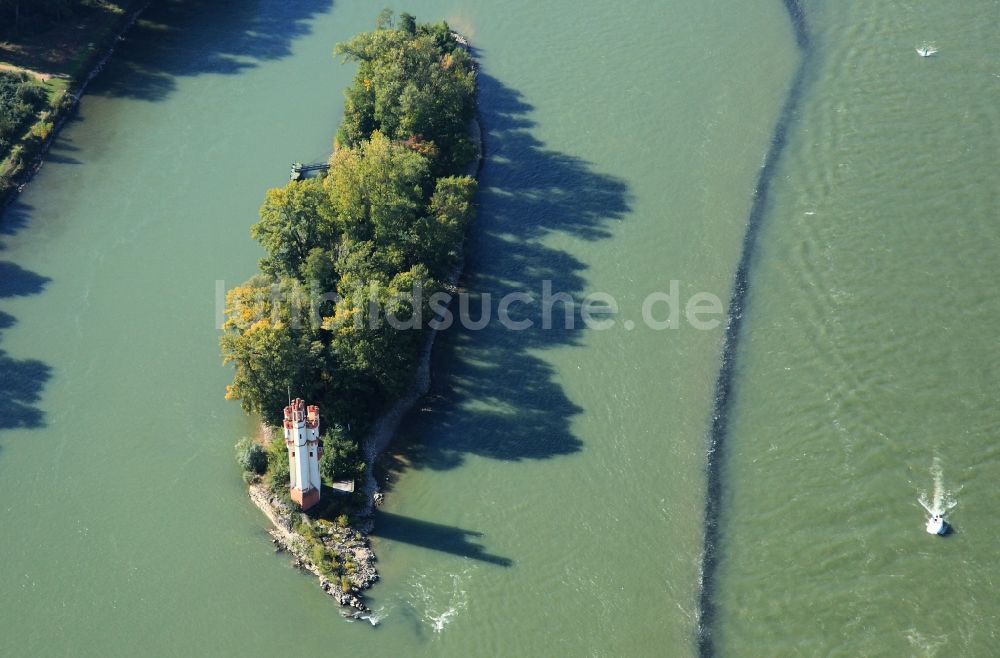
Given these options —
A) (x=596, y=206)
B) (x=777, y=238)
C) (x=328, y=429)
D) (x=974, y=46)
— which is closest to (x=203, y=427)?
(x=328, y=429)

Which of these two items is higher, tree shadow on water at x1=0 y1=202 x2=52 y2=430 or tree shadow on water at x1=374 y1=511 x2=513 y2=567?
tree shadow on water at x1=0 y1=202 x2=52 y2=430

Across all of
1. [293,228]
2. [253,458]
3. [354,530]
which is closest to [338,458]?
[354,530]

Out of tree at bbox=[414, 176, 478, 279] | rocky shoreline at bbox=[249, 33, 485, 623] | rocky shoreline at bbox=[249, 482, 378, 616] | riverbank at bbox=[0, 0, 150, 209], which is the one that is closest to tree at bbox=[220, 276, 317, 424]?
rocky shoreline at bbox=[249, 33, 485, 623]

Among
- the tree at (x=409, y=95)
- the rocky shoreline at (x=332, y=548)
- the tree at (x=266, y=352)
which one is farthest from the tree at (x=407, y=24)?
the rocky shoreline at (x=332, y=548)

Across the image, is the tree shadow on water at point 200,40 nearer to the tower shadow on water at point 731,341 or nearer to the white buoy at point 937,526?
the tower shadow on water at point 731,341

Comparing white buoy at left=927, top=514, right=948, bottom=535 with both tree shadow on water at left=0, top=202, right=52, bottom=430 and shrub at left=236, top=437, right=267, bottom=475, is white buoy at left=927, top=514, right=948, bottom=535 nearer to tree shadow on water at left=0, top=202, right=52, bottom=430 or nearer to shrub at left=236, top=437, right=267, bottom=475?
shrub at left=236, top=437, right=267, bottom=475

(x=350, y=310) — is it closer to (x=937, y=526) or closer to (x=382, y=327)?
(x=382, y=327)

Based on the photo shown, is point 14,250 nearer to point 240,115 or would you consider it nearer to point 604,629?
point 240,115
